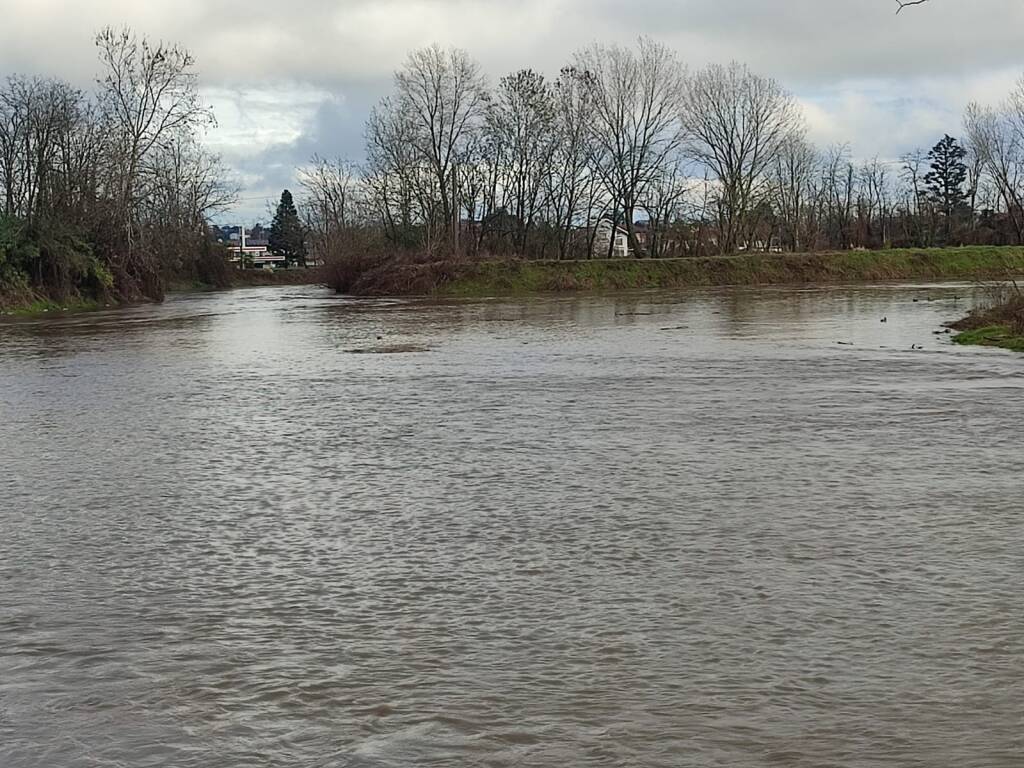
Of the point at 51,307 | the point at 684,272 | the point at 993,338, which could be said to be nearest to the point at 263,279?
the point at 684,272

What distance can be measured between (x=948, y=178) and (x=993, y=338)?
94024 millimetres

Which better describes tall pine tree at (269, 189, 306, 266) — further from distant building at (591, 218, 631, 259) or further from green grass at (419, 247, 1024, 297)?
green grass at (419, 247, 1024, 297)

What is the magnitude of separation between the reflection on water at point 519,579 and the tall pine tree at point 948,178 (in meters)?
98.8

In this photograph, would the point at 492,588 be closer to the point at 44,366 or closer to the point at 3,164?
the point at 44,366

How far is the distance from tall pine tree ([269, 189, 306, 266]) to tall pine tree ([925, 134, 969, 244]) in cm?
6765

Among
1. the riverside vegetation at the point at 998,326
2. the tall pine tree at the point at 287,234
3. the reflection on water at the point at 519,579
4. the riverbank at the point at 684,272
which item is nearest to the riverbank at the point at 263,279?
the tall pine tree at the point at 287,234

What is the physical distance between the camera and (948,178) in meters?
110

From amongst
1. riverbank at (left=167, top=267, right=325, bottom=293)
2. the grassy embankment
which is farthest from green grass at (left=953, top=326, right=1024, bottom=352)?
riverbank at (left=167, top=267, right=325, bottom=293)

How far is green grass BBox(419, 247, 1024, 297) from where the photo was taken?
62.8 metres

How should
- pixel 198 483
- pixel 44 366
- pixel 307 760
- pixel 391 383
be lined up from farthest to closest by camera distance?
1. pixel 44 366
2. pixel 391 383
3. pixel 198 483
4. pixel 307 760

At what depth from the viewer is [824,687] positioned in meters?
4.98

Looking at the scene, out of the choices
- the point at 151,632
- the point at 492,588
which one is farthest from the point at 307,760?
the point at 492,588

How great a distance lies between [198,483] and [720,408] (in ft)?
21.7

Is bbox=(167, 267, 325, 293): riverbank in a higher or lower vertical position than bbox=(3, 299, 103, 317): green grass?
higher
